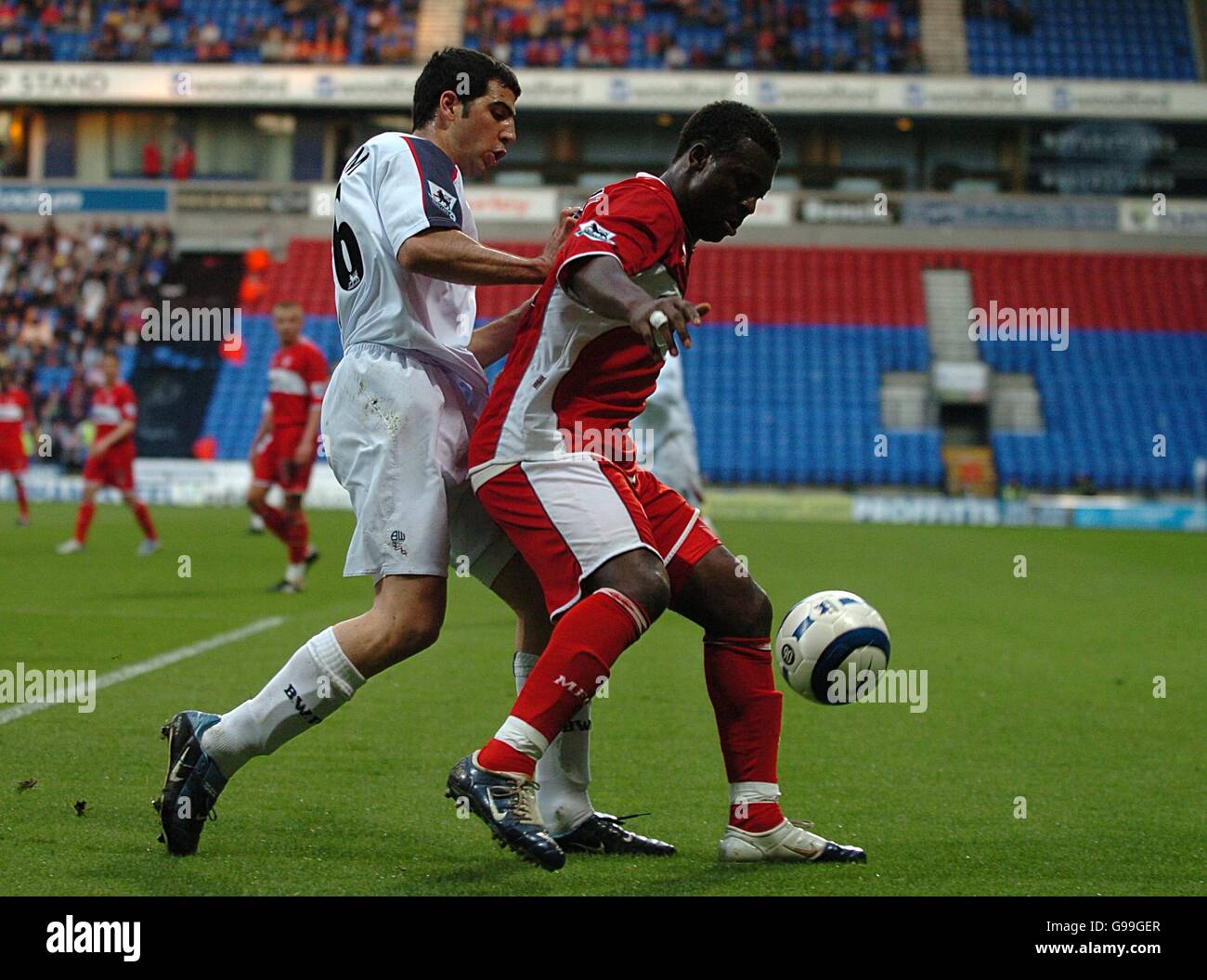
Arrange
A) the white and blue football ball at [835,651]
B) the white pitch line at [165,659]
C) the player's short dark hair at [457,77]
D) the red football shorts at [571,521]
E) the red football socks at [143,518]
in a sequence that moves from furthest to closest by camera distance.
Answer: the red football socks at [143,518], the white pitch line at [165,659], the white and blue football ball at [835,651], the player's short dark hair at [457,77], the red football shorts at [571,521]

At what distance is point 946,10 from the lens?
36.1m

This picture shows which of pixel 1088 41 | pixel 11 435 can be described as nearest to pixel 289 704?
pixel 11 435

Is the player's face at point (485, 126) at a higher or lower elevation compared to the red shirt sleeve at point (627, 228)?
higher

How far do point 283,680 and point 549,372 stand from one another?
113cm

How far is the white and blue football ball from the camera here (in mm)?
4613

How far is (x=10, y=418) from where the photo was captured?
20.3 meters

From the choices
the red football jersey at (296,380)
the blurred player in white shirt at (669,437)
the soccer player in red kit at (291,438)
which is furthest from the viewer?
the red football jersey at (296,380)

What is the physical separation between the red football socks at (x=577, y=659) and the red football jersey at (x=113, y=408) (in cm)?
1283

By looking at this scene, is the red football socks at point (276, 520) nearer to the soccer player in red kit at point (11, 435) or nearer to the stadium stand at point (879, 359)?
the soccer player in red kit at point (11, 435)

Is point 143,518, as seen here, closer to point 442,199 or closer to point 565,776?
point 565,776

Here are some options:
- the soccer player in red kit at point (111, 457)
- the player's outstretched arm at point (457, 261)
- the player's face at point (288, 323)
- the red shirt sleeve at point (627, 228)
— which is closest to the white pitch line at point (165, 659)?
the player's face at point (288, 323)

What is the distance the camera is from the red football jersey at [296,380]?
12547mm

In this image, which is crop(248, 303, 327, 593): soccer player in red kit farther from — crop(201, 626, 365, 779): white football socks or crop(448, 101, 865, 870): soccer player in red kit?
crop(448, 101, 865, 870): soccer player in red kit
